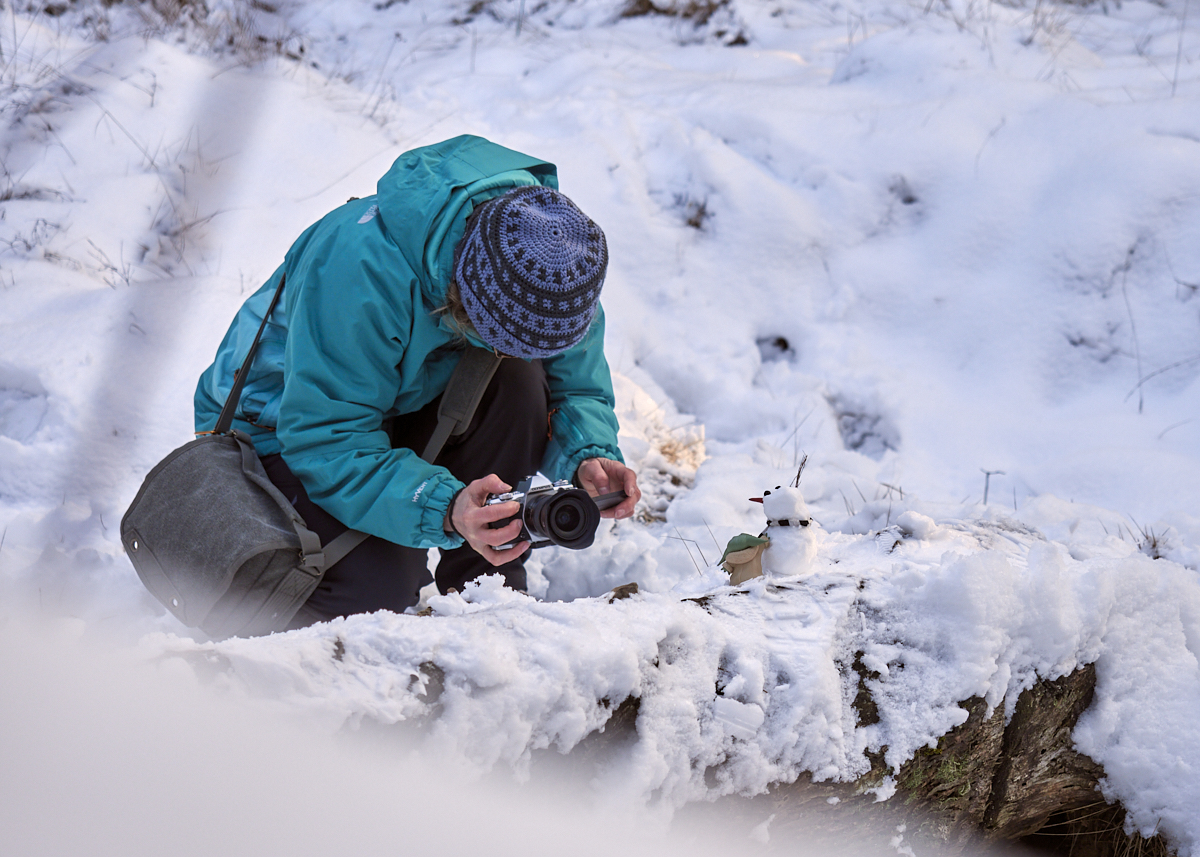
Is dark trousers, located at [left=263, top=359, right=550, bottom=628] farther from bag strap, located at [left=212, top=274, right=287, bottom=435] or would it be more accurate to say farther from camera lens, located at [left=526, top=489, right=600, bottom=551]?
camera lens, located at [left=526, top=489, right=600, bottom=551]

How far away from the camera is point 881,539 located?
58.9 inches

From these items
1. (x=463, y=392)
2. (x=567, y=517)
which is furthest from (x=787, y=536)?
(x=463, y=392)

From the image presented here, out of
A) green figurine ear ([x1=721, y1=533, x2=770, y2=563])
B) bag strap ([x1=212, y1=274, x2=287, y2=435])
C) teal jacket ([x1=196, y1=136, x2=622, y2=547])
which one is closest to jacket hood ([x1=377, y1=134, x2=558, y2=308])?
teal jacket ([x1=196, y1=136, x2=622, y2=547])

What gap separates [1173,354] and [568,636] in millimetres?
2814

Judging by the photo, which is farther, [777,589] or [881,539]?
[881,539]

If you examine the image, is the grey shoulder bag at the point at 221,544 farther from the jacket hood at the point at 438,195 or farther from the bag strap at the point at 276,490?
the jacket hood at the point at 438,195

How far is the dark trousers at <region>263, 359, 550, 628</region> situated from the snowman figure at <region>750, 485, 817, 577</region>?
0.70m

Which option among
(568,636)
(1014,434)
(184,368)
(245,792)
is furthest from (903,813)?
(184,368)

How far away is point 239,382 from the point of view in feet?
5.61

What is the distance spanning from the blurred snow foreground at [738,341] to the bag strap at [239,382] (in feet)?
0.97

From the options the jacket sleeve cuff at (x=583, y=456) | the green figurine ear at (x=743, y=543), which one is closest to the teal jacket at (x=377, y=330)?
the jacket sleeve cuff at (x=583, y=456)

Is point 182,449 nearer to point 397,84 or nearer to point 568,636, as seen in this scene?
point 568,636

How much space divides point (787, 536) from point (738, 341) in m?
1.76

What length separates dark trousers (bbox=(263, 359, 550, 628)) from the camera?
1.72 meters
